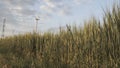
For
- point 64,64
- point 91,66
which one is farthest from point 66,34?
point 91,66

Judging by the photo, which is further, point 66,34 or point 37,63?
point 66,34

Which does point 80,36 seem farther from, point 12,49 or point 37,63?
point 12,49

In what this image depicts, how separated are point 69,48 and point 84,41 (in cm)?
53

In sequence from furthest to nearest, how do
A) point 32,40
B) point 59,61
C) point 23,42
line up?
1. point 23,42
2. point 32,40
3. point 59,61

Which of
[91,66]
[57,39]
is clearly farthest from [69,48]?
[57,39]

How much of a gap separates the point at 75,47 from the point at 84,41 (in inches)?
10.6

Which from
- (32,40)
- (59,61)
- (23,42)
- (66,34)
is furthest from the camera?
(23,42)

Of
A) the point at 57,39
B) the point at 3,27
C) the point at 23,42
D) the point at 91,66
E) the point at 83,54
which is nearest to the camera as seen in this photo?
the point at 91,66

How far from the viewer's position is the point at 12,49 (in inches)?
511

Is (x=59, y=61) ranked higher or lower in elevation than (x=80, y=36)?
lower

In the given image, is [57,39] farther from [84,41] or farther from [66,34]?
[84,41]

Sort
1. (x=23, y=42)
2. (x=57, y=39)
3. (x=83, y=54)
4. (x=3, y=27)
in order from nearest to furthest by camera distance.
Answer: (x=83, y=54) < (x=57, y=39) < (x=23, y=42) < (x=3, y=27)

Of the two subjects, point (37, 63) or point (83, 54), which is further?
point (37, 63)

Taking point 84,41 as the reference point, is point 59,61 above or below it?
below
